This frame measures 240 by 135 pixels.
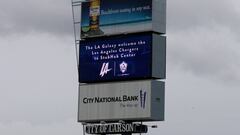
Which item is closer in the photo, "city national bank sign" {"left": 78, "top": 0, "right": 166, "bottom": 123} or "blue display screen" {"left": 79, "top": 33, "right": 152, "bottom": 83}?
"city national bank sign" {"left": 78, "top": 0, "right": 166, "bottom": 123}

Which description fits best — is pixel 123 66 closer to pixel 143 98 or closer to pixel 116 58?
pixel 116 58

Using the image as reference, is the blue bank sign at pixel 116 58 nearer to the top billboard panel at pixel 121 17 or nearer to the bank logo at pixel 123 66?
the bank logo at pixel 123 66

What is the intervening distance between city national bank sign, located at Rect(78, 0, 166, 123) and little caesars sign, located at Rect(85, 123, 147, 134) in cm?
40

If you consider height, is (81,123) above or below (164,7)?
below

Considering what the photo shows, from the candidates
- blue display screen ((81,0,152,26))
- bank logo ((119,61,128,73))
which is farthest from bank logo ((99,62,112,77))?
blue display screen ((81,0,152,26))

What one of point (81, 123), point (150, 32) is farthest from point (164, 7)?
point (81, 123)

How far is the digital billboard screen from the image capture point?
99550mm

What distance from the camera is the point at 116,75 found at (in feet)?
329

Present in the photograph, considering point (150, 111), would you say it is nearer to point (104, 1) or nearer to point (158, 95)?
point (158, 95)

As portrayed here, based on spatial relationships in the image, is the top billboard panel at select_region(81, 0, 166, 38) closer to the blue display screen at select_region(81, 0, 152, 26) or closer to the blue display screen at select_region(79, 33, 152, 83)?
the blue display screen at select_region(81, 0, 152, 26)

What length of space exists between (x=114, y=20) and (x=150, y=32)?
2666 mm

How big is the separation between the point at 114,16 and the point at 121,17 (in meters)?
0.45

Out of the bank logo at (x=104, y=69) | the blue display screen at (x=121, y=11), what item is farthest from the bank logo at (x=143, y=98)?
the blue display screen at (x=121, y=11)

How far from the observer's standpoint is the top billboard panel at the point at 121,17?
326 feet
